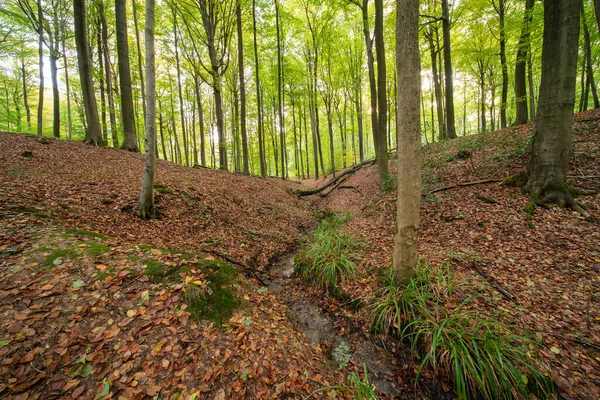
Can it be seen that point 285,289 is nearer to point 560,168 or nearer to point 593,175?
point 560,168

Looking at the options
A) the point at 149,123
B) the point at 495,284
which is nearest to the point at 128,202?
the point at 149,123

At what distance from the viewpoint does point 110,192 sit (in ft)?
19.2

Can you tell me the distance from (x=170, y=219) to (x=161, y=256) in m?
2.32

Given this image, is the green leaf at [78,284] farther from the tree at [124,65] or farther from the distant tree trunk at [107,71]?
the distant tree trunk at [107,71]

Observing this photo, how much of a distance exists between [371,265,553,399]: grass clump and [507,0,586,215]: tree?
3994 millimetres

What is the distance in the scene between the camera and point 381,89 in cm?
870

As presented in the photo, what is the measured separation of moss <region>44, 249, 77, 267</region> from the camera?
10.1 feet

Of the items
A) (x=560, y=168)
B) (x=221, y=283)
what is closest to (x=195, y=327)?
(x=221, y=283)

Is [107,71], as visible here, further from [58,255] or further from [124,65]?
[58,255]

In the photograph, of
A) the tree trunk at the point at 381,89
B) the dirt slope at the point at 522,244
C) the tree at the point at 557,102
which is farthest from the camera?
the tree trunk at the point at 381,89

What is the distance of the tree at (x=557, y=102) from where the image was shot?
4.91m

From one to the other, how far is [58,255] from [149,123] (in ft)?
10.3

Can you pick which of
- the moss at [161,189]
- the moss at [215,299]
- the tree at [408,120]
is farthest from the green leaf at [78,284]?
the tree at [408,120]

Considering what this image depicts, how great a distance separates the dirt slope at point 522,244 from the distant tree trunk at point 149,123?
522 cm
